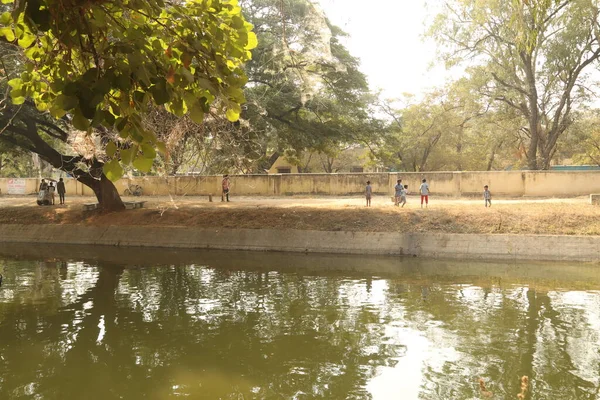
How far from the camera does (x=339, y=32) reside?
23094mm

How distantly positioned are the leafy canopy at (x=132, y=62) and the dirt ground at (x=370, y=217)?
1327 cm

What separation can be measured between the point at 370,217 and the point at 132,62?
644 inches

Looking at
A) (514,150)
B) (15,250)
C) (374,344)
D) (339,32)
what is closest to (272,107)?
(339,32)

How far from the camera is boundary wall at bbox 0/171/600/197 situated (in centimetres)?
2303

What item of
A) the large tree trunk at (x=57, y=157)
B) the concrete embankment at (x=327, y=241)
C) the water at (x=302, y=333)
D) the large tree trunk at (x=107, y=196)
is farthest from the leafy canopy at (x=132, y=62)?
the large tree trunk at (x=107, y=196)

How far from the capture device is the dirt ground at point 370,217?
1722 cm

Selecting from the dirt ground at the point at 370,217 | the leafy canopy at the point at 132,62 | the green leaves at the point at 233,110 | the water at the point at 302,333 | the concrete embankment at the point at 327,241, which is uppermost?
the leafy canopy at the point at 132,62

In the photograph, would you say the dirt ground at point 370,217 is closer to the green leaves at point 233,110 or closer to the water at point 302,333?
the water at point 302,333

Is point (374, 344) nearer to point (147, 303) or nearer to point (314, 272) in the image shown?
point (147, 303)

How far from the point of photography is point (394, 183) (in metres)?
25.8

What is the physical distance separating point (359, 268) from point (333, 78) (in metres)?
9.94

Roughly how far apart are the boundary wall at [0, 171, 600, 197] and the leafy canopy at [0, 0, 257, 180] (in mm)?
16498

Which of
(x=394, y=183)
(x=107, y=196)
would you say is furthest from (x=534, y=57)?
(x=107, y=196)

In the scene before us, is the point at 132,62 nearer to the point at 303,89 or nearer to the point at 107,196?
the point at 303,89
